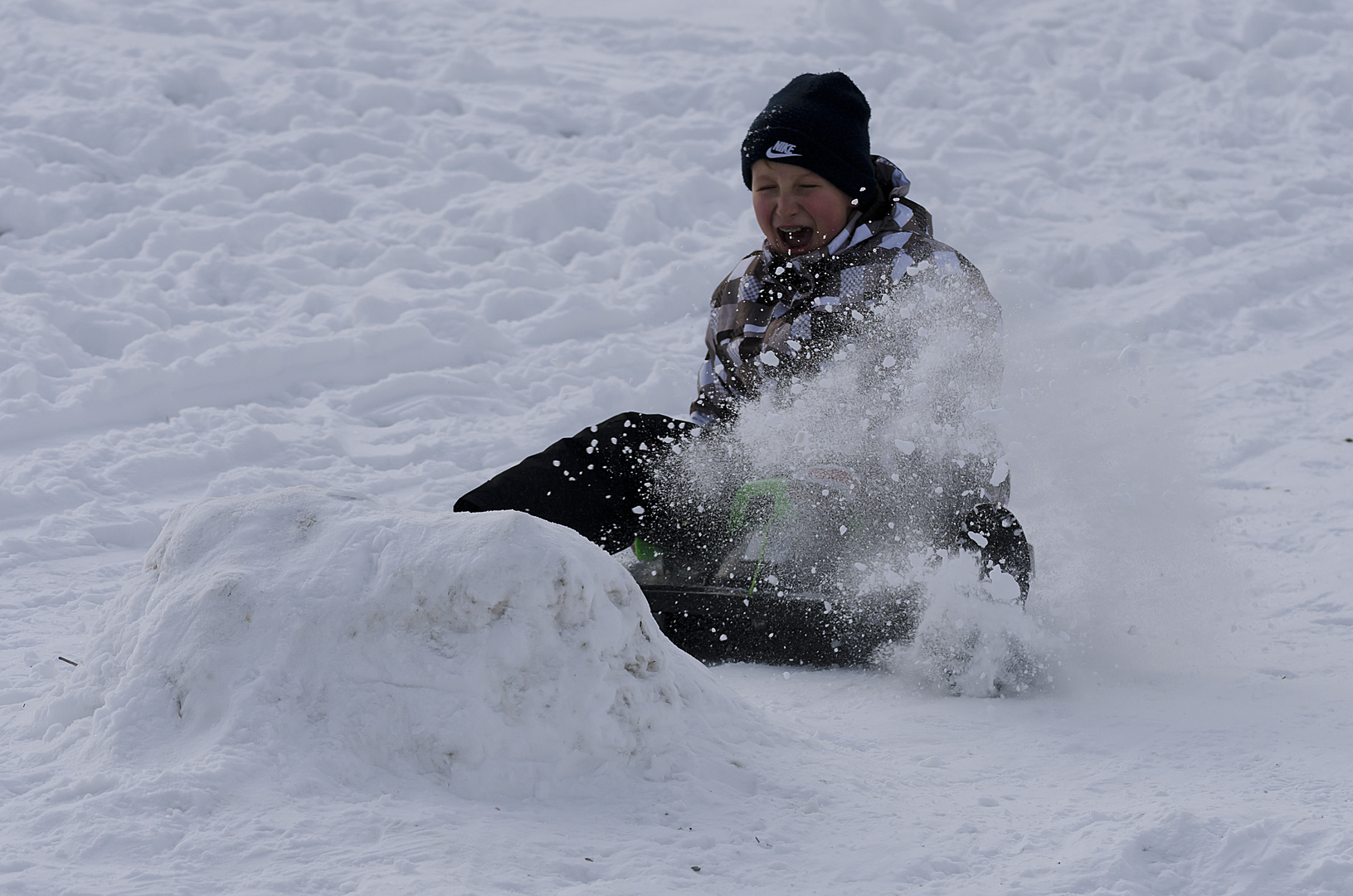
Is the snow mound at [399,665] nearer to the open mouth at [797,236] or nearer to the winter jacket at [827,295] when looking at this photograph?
the winter jacket at [827,295]

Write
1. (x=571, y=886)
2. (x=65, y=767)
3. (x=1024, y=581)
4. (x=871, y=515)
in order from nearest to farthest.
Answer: (x=571, y=886) → (x=65, y=767) → (x=1024, y=581) → (x=871, y=515)

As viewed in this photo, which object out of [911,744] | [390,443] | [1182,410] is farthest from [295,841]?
[1182,410]

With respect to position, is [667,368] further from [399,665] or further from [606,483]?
[399,665]

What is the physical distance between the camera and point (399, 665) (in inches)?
77.8

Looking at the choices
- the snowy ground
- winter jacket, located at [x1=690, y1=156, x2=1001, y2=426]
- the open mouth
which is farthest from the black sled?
the open mouth

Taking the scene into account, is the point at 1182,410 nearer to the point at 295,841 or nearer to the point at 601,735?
the point at 601,735

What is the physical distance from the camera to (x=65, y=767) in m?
1.93

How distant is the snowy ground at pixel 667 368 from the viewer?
186 cm

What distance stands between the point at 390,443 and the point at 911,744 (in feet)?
8.13

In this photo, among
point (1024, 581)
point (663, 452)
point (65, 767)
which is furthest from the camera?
point (663, 452)

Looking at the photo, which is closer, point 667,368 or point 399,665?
point 399,665

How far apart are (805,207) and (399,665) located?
1946mm

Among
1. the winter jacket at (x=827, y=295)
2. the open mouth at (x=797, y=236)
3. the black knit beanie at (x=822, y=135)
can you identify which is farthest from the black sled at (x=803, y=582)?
the black knit beanie at (x=822, y=135)

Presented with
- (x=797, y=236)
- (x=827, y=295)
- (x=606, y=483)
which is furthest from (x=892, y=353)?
(x=606, y=483)
